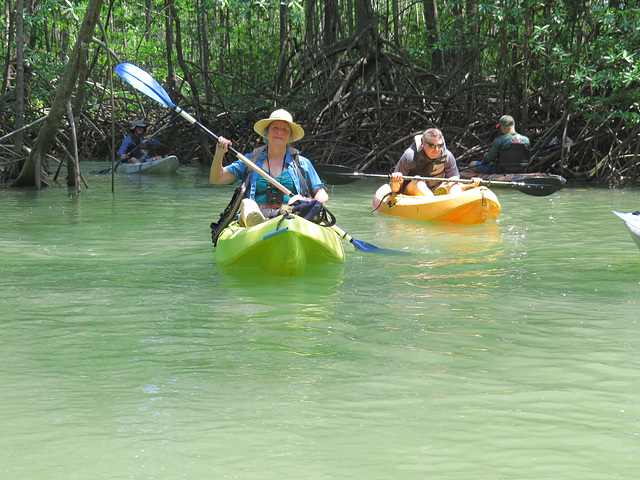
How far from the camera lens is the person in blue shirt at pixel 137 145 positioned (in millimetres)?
15398

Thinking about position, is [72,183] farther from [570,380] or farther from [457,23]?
[570,380]

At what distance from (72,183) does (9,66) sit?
2160 mm

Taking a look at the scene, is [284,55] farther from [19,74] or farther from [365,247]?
[365,247]

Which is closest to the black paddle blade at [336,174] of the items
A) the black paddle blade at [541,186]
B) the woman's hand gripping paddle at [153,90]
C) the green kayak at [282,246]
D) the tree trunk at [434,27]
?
the black paddle blade at [541,186]

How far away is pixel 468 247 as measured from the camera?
6.47 m

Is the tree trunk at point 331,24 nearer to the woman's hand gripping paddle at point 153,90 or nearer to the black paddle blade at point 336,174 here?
the black paddle blade at point 336,174

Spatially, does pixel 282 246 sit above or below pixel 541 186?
below

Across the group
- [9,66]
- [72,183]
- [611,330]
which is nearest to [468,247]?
[611,330]

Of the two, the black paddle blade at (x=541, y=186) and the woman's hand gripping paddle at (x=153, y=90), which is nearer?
the woman's hand gripping paddle at (x=153, y=90)

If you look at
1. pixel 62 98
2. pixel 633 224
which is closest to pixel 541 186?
pixel 633 224

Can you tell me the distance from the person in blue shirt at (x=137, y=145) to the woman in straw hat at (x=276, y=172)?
10.1 meters

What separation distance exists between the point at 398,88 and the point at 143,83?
327 inches

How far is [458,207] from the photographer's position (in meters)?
7.76

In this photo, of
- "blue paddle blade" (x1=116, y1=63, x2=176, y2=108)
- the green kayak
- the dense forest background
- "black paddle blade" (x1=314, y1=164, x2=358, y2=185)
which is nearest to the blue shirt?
the green kayak
